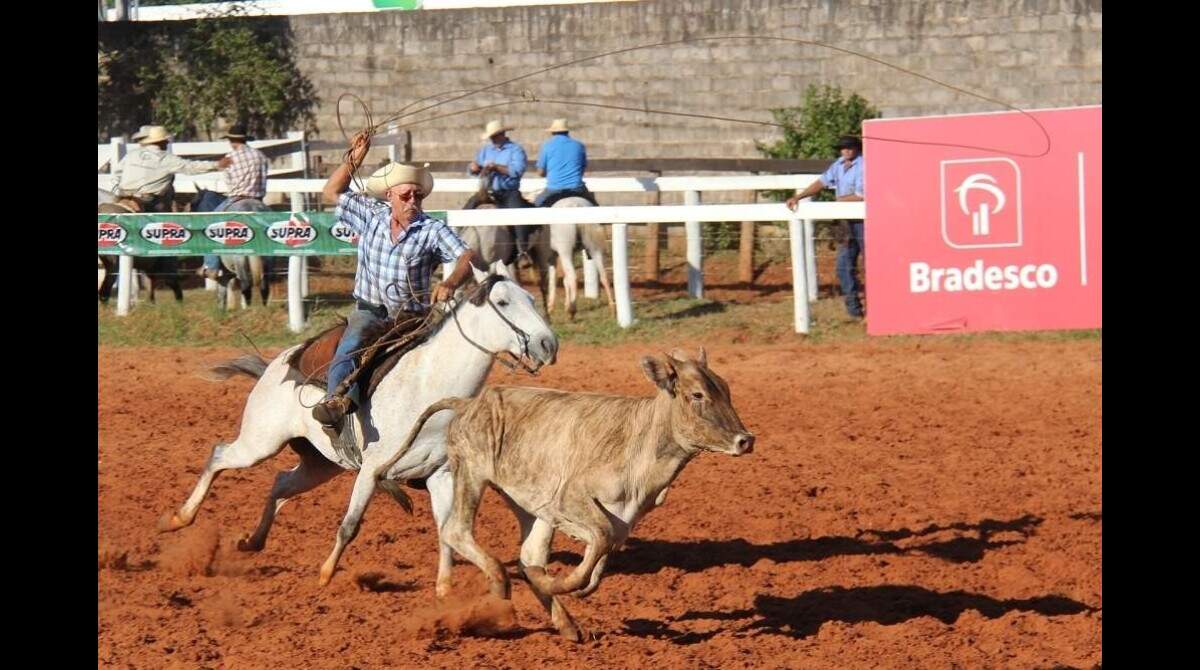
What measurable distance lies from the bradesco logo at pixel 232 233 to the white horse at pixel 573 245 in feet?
10.8

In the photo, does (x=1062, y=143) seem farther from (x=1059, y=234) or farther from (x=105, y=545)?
(x=105, y=545)

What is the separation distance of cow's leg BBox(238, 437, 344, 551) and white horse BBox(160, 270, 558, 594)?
24 cm

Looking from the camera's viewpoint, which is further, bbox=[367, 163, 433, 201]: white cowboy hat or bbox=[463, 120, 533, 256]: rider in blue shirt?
bbox=[463, 120, 533, 256]: rider in blue shirt

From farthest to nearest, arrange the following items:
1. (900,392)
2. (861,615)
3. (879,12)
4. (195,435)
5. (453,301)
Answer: (879,12) → (900,392) → (195,435) → (453,301) → (861,615)

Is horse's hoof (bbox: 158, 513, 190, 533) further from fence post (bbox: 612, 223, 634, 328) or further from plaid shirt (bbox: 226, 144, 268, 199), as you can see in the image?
plaid shirt (bbox: 226, 144, 268, 199)

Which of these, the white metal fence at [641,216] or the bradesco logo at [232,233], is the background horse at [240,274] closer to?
the white metal fence at [641,216]

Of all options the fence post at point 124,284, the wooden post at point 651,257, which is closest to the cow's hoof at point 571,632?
the fence post at point 124,284

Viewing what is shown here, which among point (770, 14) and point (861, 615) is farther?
point (770, 14)

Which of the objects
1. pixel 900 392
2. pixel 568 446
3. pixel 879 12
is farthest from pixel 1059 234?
pixel 879 12

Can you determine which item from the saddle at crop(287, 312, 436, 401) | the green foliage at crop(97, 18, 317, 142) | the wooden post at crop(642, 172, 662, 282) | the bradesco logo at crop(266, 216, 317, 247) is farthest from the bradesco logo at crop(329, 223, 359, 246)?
the green foliage at crop(97, 18, 317, 142)

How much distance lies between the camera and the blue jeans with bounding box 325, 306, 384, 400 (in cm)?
866

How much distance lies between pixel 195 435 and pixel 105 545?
3.37 metres

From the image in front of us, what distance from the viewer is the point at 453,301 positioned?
8602 millimetres

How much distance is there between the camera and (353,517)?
8.56m
